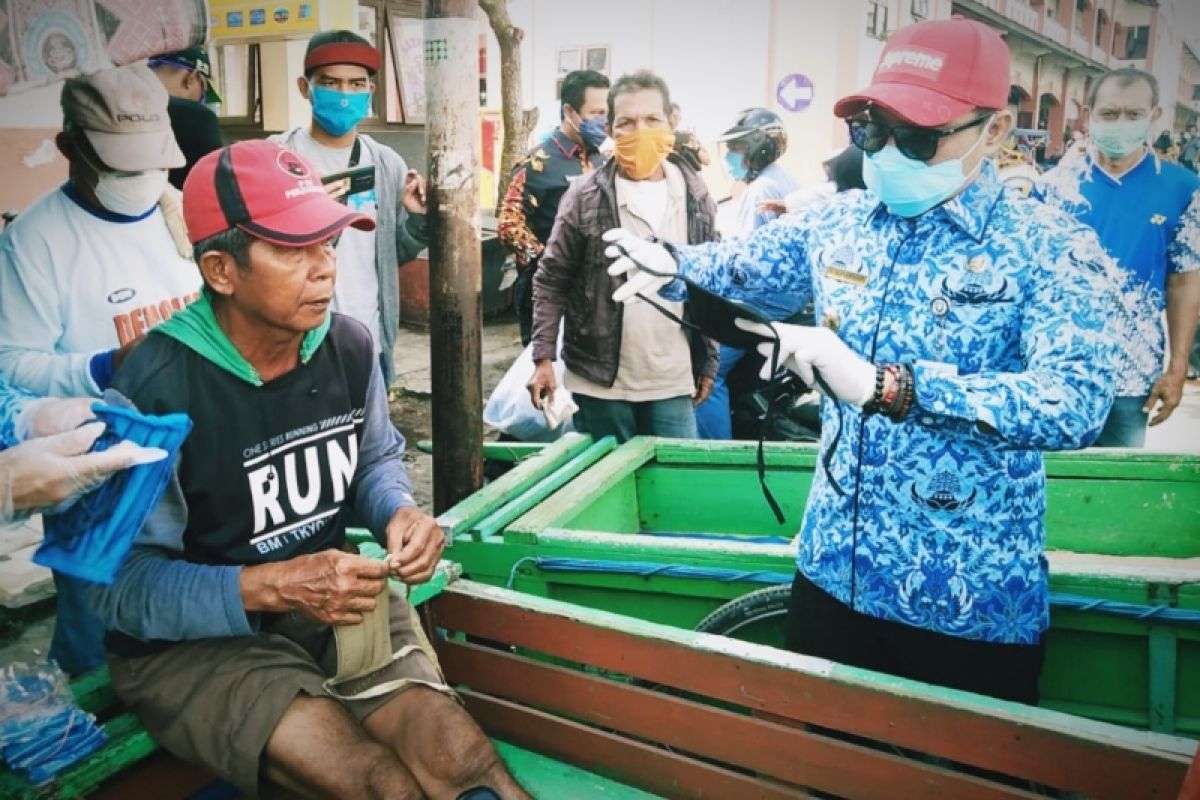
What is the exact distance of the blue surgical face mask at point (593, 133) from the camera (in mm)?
4871

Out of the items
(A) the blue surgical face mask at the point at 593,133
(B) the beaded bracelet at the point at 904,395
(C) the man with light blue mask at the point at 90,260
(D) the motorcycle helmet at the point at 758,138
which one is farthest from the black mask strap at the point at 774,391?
(D) the motorcycle helmet at the point at 758,138

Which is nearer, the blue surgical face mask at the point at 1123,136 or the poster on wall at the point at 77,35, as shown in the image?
the poster on wall at the point at 77,35

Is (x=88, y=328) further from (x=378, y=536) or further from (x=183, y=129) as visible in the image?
(x=183, y=129)

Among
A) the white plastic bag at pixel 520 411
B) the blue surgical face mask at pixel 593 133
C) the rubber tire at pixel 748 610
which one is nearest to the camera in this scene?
the rubber tire at pixel 748 610

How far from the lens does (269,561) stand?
193 centimetres

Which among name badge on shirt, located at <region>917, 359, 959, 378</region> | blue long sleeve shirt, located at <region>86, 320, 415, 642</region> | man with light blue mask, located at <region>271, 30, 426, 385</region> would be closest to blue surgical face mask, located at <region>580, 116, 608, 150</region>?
man with light blue mask, located at <region>271, 30, 426, 385</region>

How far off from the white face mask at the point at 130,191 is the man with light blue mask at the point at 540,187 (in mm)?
2192

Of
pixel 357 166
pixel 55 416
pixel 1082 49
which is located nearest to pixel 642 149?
pixel 357 166

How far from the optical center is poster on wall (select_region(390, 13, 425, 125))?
11859 millimetres

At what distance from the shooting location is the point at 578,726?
2.14m

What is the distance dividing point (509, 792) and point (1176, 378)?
335cm

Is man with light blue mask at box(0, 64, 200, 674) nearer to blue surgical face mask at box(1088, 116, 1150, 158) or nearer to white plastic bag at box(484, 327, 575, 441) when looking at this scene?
white plastic bag at box(484, 327, 575, 441)

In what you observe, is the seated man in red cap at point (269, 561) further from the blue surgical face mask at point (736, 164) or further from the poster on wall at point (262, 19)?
the blue surgical face mask at point (736, 164)

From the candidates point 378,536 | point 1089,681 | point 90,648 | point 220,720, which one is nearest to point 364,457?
point 378,536
